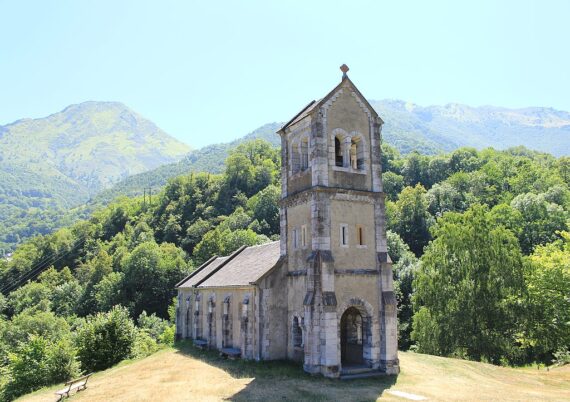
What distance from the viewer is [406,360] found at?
28.0 metres

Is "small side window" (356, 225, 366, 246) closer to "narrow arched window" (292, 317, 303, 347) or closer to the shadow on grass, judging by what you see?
"narrow arched window" (292, 317, 303, 347)

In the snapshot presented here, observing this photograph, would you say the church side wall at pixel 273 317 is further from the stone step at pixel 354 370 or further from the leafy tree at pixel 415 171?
the leafy tree at pixel 415 171

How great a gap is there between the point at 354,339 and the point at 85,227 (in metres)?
110

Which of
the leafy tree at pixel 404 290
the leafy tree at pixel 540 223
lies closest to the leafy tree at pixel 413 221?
the leafy tree at pixel 404 290

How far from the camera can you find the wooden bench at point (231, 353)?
2764 centimetres

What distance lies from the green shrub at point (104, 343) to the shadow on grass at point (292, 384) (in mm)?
12578

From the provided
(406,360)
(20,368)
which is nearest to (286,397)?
(406,360)

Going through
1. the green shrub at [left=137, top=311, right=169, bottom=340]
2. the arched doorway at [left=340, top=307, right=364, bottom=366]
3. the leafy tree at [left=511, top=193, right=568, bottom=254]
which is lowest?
the green shrub at [left=137, top=311, right=169, bottom=340]

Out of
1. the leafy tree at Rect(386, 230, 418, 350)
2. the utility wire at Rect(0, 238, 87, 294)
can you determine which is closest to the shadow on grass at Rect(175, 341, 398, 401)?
the leafy tree at Rect(386, 230, 418, 350)

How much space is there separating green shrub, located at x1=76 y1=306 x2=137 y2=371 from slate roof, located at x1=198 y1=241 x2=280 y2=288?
719cm

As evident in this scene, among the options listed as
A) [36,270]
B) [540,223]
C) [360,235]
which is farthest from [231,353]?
[36,270]

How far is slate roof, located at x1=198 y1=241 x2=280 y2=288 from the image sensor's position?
28.3m

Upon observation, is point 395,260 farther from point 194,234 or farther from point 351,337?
point 194,234

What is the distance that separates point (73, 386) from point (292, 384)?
1295 cm
